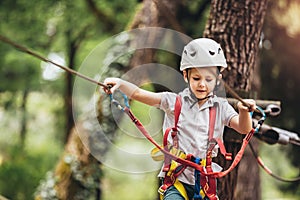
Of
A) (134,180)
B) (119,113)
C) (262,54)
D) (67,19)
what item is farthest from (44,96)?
(119,113)

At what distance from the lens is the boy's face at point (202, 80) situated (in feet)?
5.79

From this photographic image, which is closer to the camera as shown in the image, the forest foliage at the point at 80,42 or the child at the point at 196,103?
the child at the point at 196,103

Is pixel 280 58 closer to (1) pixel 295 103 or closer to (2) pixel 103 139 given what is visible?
(1) pixel 295 103

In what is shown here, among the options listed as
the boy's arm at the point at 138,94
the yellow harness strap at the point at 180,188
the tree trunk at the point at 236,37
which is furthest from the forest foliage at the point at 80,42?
the yellow harness strap at the point at 180,188

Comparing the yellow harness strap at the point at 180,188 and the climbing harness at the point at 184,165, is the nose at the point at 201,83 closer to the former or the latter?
the climbing harness at the point at 184,165

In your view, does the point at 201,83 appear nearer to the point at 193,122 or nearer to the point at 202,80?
the point at 202,80

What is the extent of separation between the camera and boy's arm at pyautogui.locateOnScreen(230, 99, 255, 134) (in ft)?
5.78

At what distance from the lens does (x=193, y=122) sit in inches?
71.1

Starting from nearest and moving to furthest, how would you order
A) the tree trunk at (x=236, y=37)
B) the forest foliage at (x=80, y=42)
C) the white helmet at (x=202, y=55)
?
the white helmet at (x=202, y=55)
the tree trunk at (x=236, y=37)
the forest foliage at (x=80, y=42)

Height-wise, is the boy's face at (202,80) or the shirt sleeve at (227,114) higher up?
the boy's face at (202,80)

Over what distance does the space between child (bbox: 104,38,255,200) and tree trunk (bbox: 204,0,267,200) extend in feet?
1.96

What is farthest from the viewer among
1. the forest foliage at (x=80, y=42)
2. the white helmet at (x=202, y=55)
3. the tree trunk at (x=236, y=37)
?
the forest foliage at (x=80, y=42)

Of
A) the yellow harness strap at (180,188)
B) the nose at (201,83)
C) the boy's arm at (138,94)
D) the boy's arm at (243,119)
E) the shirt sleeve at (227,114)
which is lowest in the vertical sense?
the yellow harness strap at (180,188)

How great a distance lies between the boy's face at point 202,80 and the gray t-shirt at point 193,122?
0.06 m
